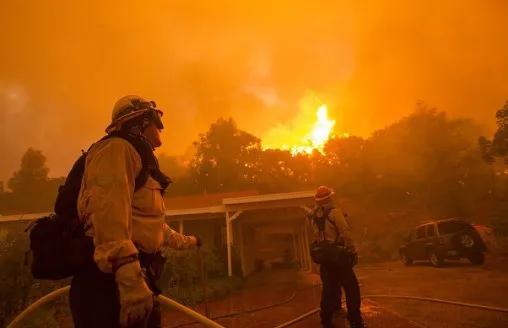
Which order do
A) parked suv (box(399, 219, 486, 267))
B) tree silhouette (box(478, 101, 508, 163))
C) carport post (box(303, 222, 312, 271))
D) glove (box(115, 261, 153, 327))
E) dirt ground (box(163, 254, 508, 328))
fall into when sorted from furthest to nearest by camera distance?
tree silhouette (box(478, 101, 508, 163)) → carport post (box(303, 222, 312, 271)) → parked suv (box(399, 219, 486, 267)) → dirt ground (box(163, 254, 508, 328)) → glove (box(115, 261, 153, 327))

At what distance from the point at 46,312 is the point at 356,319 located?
4971 mm

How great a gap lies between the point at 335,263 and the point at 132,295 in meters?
3.63

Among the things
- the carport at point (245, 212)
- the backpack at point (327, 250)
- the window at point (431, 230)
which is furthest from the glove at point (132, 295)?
the window at point (431, 230)

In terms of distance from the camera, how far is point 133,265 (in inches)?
65.4

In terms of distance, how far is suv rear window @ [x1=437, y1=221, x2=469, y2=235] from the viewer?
469 inches

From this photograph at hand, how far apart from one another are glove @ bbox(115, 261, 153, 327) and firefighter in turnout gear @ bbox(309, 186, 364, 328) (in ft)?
11.7

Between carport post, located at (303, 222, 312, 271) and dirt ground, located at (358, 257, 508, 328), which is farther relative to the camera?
carport post, located at (303, 222, 312, 271)

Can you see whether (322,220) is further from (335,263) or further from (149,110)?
(149,110)

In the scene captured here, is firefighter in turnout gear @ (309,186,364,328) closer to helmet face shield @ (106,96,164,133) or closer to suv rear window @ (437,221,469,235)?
helmet face shield @ (106,96,164,133)

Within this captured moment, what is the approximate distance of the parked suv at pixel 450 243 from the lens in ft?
38.1

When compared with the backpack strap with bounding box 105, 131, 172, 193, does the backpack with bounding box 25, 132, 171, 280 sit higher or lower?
lower

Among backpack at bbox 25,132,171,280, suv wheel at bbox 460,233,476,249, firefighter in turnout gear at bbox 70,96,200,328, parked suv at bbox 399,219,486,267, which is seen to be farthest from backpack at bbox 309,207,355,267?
suv wheel at bbox 460,233,476,249

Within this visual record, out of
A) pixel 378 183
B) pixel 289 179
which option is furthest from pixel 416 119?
pixel 289 179

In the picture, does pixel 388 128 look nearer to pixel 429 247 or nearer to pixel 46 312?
pixel 429 247
